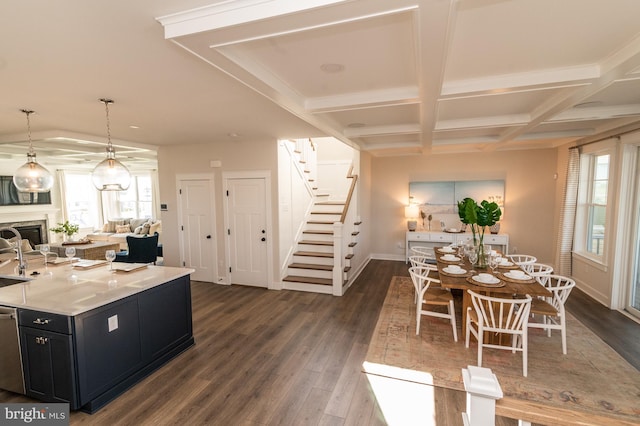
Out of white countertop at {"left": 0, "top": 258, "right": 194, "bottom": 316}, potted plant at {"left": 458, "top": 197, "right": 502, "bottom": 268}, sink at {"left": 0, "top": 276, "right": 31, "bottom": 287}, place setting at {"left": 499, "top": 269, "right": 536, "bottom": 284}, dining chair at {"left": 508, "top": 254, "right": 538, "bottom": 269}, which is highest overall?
potted plant at {"left": 458, "top": 197, "right": 502, "bottom": 268}

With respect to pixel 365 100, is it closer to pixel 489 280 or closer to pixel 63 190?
pixel 489 280

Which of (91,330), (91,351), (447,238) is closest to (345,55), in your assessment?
(91,330)

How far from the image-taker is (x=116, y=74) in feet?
7.77

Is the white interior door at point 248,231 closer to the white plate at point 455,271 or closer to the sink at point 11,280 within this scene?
the sink at point 11,280

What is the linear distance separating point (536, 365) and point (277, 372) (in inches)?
99.9

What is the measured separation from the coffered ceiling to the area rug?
98.1 inches

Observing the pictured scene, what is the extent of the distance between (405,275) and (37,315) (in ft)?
18.1

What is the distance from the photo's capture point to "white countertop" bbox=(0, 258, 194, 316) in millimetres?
2389

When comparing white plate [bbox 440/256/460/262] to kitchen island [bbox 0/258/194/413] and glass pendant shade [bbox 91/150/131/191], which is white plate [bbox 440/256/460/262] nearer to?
kitchen island [bbox 0/258/194/413]

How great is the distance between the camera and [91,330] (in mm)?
2424

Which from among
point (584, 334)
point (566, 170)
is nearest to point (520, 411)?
point (584, 334)

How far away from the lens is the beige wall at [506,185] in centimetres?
638

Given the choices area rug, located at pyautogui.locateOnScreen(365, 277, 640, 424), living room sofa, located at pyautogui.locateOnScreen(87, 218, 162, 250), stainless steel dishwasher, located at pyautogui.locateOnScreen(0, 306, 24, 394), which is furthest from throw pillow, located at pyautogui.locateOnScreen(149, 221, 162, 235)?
area rug, located at pyautogui.locateOnScreen(365, 277, 640, 424)

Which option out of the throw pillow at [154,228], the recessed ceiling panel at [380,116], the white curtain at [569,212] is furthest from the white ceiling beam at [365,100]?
the throw pillow at [154,228]
